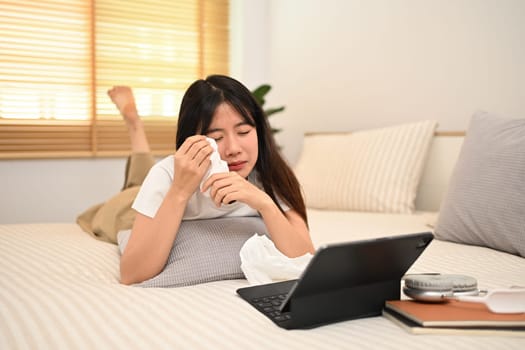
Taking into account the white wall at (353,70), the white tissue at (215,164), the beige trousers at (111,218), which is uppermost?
the white wall at (353,70)

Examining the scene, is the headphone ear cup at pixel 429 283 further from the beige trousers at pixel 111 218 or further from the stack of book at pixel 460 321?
the beige trousers at pixel 111 218

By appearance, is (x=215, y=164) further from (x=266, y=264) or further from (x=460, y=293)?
(x=460, y=293)

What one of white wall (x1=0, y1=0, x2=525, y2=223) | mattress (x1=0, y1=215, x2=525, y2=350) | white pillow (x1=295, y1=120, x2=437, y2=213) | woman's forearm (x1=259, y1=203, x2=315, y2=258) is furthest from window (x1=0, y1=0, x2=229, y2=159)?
woman's forearm (x1=259, y1=203, x2=315, y2=258)

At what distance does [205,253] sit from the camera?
1.21m

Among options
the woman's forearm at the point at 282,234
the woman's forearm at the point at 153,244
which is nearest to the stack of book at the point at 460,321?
the woman's forearm at the point at 282,234

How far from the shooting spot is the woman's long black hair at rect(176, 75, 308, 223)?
1.33 meters

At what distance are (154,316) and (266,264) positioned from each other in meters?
0.30

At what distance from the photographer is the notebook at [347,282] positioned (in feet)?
2.56

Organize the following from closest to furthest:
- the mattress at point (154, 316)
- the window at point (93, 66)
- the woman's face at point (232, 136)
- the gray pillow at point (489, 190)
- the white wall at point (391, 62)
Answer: the mattress at point (154, 316)
the woman's face at point (232, 136)
the gray pillow at point (489, 190)
the white wall at point (391, 62)
the window at point (93, 66)

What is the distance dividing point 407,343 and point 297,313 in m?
0.16

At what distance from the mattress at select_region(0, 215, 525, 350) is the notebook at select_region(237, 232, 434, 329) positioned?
2 centimetres

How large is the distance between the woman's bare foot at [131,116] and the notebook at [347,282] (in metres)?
1.79

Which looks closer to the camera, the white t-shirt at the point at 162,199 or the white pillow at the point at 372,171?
the white t-shirt at the point at 162,199

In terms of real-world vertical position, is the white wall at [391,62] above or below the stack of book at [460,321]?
above
